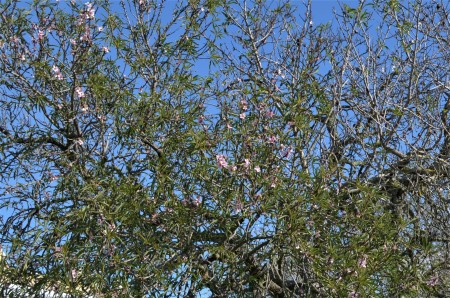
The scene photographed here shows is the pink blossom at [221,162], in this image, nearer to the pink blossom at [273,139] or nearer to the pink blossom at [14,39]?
the pink blossom at [273,139]

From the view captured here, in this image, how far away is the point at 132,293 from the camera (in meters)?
4.20

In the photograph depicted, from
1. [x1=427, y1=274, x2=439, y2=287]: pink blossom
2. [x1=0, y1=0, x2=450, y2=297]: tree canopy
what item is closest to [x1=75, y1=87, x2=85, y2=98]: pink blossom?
[x1=0, y1=0, x2=450, y2=297]: tree canopy

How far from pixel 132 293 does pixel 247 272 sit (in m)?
0.83

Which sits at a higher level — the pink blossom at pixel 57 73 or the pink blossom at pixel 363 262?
the pink blossom at pixel 57 73

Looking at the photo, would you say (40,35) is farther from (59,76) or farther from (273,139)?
(273,139)

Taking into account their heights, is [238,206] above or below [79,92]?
below

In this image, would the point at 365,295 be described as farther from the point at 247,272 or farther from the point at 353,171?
the point at 353,171

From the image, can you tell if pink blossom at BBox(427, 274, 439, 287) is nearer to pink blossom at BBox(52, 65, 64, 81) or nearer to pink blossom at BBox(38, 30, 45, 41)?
pink blossom at BBox(52, 65, 64, 81)

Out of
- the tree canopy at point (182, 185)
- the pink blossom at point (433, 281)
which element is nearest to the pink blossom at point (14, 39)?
the tree canopy at point (182, 185)

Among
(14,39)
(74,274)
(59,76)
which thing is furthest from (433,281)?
(14,39)

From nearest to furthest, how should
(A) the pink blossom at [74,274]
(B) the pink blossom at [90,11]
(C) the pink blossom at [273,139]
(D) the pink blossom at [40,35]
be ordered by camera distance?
(A) the pink blossom at [74,274] < (C) the pink blossom at [273,139] < (D) the pink blossom at [40,35] < (B) the pink blossom at [90,11]

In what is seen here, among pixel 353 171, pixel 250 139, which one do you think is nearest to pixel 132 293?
pixel 250 139

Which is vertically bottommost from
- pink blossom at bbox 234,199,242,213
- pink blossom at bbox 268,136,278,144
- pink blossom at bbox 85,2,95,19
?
pink blossom at bbox 234,199,242,213

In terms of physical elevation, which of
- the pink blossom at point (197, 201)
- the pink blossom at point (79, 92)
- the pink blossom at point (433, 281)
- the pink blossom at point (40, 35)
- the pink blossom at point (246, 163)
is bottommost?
the pink blossom at point (433, 281)
